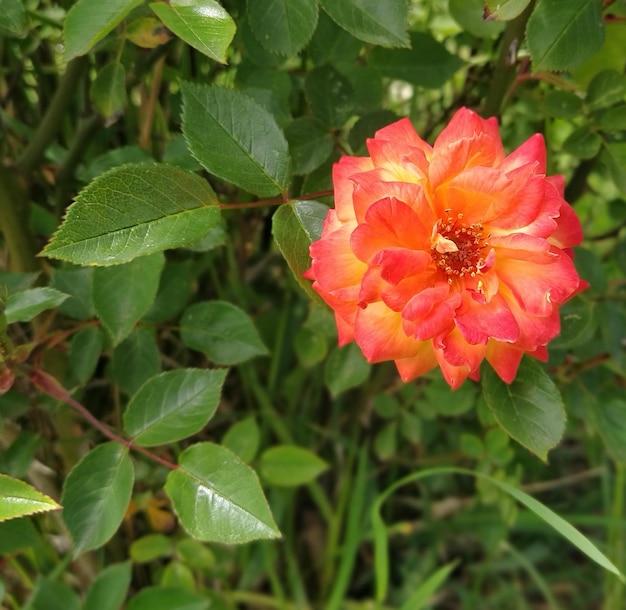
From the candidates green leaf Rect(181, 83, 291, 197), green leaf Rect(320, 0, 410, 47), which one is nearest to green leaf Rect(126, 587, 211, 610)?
green leaf Rect(181, 83, 291, 197)

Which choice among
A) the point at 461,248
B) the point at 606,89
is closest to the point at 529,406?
the point at 461,248

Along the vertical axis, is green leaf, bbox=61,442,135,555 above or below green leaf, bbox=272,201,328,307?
below

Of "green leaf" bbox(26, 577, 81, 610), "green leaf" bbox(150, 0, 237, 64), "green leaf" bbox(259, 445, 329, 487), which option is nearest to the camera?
"green leaf" bbox(150, 0, 237, 64)

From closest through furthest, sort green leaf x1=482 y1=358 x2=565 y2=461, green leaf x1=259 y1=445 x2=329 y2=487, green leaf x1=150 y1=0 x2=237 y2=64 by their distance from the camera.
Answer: green leaf x1=150 y1=0 x2=237 y2=64 < green leaf x1=482 y1=358 x2=565 y2=461 < green leaf x1=259 y1=445 x2=329 y2=487

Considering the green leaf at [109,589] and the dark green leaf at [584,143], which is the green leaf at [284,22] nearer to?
the dark green leaf at [584,143]

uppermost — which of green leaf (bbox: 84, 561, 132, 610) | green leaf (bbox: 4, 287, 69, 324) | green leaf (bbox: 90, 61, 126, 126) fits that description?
green leaf (bbox: 90, 61, 126, 126)

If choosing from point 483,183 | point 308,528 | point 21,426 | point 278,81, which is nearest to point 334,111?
point 278,81

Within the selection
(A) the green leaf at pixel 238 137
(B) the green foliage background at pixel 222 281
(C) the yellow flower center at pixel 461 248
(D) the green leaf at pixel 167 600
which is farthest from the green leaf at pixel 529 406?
(D) the green leaf at pixel 167 600

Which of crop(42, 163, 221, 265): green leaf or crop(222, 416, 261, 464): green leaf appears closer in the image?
crop(42, 163, 221, 265): green leaf

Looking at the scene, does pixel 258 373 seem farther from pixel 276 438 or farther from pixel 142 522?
pixel 142 522

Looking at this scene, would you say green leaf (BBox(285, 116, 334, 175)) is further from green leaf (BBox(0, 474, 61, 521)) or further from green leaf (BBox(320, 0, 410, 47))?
green leaf (BBox(0, 474, 61, 521))
